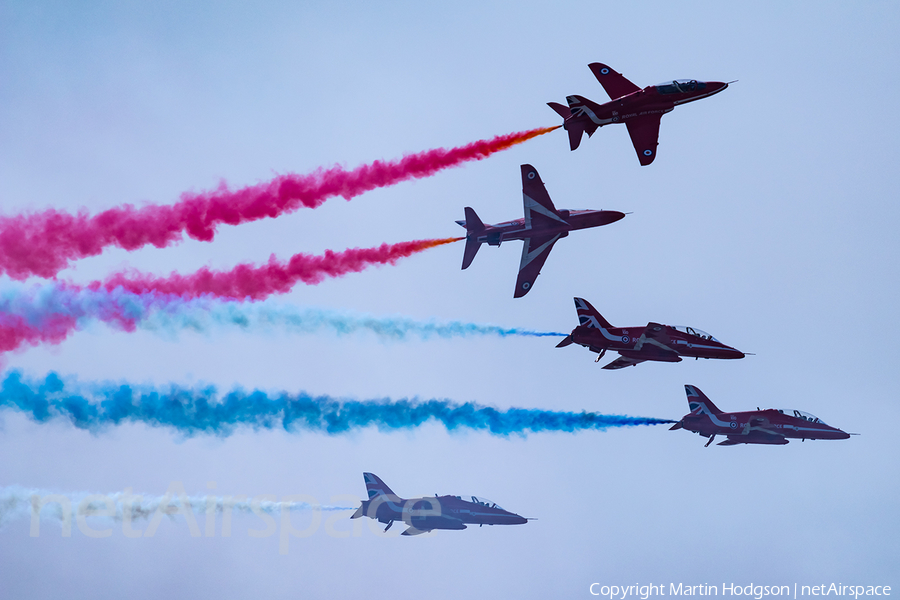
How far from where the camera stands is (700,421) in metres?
47.2

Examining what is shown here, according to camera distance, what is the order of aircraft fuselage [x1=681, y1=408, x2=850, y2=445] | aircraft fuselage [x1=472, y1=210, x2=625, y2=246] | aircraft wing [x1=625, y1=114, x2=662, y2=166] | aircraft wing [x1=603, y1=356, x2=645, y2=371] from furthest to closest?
aircraft fuselage [x1=681, y1=408, x2=850, y2=445], aircraft wing [x1=603, y1=356, x2=645, y2=371], aircraft fuselage [x1=472, y1=210, x2=625, y2=246], aircraft wing [x1=625, y1=114, x2=662, y2=166]

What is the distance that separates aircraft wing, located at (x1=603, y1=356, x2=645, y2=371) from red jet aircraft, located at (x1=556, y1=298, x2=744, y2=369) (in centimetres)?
70

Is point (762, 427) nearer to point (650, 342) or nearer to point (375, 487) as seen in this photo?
point (650, 342)

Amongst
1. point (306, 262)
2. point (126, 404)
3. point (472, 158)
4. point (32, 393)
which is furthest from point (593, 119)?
point (32, 393)

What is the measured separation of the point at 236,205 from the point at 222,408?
9685 mm

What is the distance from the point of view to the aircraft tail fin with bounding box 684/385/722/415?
47906mm

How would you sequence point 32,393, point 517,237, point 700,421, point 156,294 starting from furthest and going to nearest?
point 700,421 < point 517,237 < point 156,294 < point 32,393

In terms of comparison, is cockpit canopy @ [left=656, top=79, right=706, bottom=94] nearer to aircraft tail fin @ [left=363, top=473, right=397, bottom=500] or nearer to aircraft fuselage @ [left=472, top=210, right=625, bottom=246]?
aircraft fuselage @ [left=472, top=210, right=625, bottom=246]

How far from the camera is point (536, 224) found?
44250 mm

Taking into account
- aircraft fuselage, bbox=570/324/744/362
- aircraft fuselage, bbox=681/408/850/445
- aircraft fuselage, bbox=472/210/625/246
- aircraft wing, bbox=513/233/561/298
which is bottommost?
aircraft fuselage, bbox=681/408/850/445

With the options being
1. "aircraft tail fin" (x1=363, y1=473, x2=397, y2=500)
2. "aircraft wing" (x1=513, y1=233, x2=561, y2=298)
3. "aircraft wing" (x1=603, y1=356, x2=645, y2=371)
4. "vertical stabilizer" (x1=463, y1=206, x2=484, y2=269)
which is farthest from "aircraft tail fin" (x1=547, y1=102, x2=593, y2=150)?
"aircraft tail fin" (x1=363, y1=473, x2=397, y2=500)

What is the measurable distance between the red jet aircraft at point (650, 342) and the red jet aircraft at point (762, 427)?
155 inches

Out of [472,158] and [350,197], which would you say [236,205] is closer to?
[350,197]

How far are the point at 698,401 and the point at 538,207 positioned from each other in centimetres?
1462
